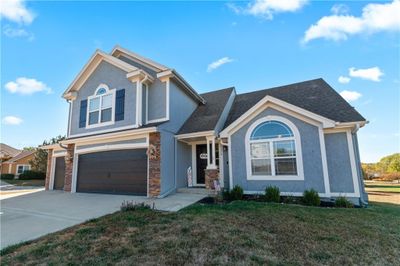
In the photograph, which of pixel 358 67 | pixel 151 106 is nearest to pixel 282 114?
pixel 358 67

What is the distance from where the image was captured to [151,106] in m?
11.2

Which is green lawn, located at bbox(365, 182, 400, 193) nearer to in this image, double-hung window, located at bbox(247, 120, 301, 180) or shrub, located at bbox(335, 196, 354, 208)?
shrub, located at bbox(335, 196, 354, 208)

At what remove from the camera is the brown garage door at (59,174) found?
13539mm

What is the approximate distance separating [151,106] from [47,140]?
978 inches

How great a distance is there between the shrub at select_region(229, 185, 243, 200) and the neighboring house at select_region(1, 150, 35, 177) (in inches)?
1343

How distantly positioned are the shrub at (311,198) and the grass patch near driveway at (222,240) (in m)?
1.27

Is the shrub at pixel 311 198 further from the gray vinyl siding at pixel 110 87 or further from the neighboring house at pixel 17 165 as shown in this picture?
the neighboring house at pixel 17 165

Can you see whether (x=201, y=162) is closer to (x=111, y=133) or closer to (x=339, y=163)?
(x=111, y=133)

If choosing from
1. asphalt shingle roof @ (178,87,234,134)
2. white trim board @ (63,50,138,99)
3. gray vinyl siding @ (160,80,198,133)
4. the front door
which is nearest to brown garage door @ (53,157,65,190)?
white trim board @ (63,50,138,99)

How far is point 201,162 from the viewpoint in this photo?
454 inches

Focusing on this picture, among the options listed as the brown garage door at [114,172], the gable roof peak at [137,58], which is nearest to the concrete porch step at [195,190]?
the brown garage door at [114,172]

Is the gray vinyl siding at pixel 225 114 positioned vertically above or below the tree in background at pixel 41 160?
above

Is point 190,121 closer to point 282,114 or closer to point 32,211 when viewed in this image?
point 282,114

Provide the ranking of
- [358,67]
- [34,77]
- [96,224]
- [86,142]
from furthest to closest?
[34,77] → [86,142] → [358,67] → [96,224]
